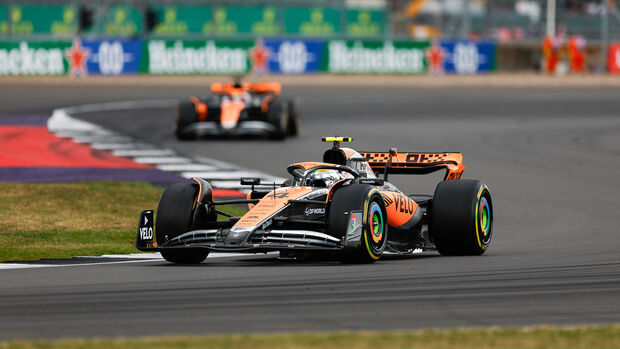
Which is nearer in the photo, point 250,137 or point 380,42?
point 250,137

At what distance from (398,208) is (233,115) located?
51.1 ft

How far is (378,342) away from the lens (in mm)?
7512

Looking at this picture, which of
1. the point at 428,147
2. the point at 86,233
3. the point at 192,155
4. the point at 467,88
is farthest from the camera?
the point at 467,88

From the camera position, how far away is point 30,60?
49.4 m

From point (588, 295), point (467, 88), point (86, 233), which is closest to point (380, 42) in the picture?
point (467, 88)

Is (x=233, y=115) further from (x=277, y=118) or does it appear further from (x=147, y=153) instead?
(x=147, y=153)

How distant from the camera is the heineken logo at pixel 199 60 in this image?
51.7m

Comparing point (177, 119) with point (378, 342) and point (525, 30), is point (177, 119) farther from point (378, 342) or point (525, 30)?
point (525, 30)

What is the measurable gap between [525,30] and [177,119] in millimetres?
37384

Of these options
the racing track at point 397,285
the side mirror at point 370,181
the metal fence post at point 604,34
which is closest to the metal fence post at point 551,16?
the metal fence post at point 604,34

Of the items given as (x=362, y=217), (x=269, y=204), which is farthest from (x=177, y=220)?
(x=362, y=217)

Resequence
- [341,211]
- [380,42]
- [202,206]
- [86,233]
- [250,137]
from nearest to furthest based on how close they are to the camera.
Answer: [341,211] → [202,206] → [86,233] → [250,137] → [380,42]

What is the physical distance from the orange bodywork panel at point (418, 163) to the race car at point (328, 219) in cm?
44

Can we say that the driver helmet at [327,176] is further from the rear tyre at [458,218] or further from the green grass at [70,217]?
the green grass at [70,217]
